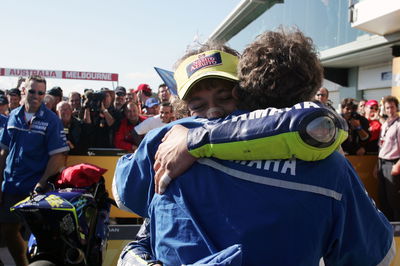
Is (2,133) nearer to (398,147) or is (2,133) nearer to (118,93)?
(118,93)

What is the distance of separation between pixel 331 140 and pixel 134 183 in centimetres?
68

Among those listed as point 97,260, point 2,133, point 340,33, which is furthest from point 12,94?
point 340,33

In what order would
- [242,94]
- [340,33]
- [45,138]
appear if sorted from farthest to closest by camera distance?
[340,33] < [45,138] < [242,94]

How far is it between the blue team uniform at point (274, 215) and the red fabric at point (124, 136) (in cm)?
440

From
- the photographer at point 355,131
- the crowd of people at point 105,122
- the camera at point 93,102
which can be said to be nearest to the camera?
the crowd of people at point 105,122

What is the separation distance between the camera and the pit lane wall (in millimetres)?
3789

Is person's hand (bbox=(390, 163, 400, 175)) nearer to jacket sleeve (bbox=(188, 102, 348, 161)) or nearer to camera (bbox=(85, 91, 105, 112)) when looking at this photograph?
camera (bbox=(85, 91, 105, 112))

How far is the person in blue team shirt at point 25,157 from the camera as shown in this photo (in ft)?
13.7

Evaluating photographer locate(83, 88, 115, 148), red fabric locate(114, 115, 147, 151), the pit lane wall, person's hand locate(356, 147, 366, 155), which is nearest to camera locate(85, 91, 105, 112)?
photographer locate(83, 88, 115, 148)

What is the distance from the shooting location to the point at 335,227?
110 cm

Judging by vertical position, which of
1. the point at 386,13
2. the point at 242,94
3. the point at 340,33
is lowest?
the point at 242,94

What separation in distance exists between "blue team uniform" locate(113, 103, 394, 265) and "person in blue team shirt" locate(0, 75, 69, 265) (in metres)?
3.36

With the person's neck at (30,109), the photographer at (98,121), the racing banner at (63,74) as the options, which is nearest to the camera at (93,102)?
the photographer at (98,121)

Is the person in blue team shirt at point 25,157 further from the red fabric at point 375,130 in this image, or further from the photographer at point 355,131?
the red fabric at point 375,130
